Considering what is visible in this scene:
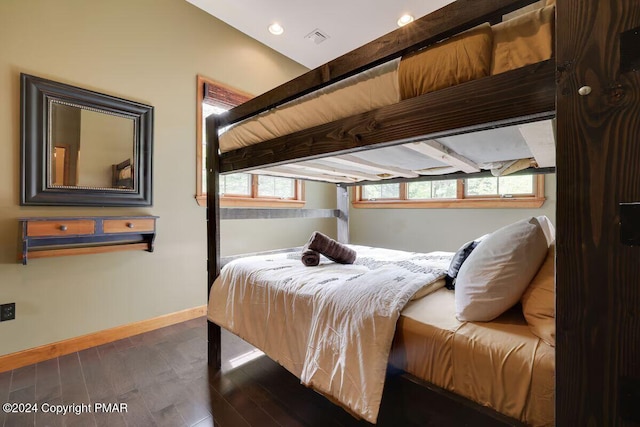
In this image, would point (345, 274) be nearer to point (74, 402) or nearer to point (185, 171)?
point (74, 402)

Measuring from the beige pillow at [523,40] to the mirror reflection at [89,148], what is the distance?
96.9 inches

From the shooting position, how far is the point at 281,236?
347 cm

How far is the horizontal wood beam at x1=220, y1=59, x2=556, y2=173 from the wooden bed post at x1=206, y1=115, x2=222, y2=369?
75cm

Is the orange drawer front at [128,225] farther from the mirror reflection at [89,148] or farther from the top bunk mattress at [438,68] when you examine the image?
the top bunk mattress at [438,68]

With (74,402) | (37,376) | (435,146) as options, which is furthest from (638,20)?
(37,376)

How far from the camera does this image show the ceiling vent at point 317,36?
114 inches

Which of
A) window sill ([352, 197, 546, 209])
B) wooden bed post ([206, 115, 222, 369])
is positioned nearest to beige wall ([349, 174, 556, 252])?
window sill ([352, 197, 546, 209])

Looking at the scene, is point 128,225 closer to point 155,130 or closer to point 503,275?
point 155,130

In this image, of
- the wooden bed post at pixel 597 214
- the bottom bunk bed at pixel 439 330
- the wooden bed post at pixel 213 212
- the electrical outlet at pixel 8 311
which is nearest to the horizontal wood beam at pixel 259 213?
the wooden bed post at pixel 213 212

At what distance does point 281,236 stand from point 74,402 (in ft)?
7.46

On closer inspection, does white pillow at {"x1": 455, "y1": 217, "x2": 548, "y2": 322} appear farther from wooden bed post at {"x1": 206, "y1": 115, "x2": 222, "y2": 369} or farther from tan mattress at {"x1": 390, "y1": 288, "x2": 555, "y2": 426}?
wooden bed post at {"x1": 206, "y1": 115, "x2": 222, "y2": 369}

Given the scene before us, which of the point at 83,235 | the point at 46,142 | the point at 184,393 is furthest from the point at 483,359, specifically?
the point at 46,142

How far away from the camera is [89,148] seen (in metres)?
2.07

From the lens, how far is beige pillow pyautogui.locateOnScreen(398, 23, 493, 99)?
2.48 feet
